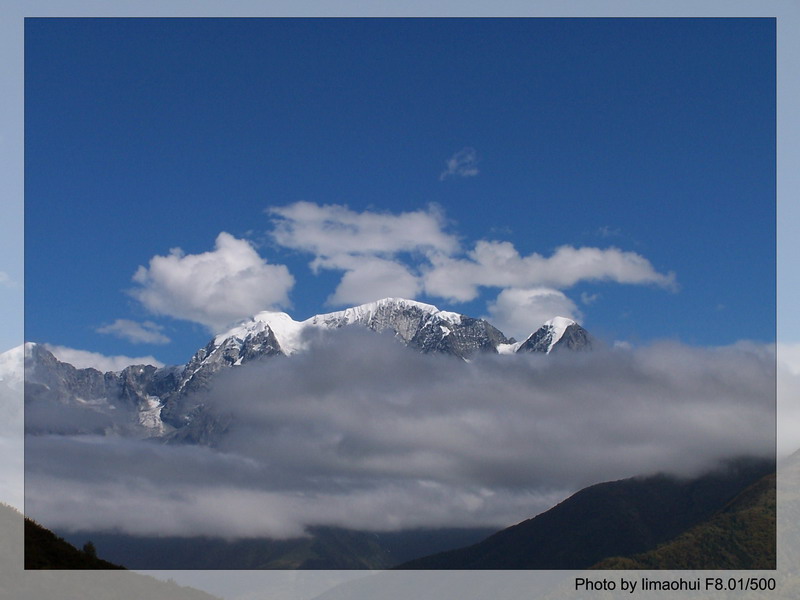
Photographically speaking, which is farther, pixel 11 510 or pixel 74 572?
pixel 11 510

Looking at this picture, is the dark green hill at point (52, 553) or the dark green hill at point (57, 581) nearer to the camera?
the dark green hill at point (57, 581)

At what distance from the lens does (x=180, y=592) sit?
442 ft

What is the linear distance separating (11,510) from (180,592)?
1108 inches

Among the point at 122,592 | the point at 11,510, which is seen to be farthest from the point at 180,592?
the point at 11,510

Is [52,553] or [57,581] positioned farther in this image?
[52,553]

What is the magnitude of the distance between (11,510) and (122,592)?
22.2 metres

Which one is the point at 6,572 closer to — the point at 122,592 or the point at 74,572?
the point at 74,572

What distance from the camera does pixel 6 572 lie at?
10688cm

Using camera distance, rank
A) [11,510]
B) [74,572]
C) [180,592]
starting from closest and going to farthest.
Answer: [74,572] < [11,510] < [180,592]

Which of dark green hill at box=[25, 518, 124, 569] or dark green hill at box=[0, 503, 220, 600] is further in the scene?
dark green hill at box=[25, 518, 124, 569]

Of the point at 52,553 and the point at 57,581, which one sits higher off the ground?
the point at 52,553

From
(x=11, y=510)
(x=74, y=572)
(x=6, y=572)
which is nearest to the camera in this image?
(x=6, y=572)

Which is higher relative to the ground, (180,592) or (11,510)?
(11,510)

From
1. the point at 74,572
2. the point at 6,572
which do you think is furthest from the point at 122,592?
the point at 6,572
